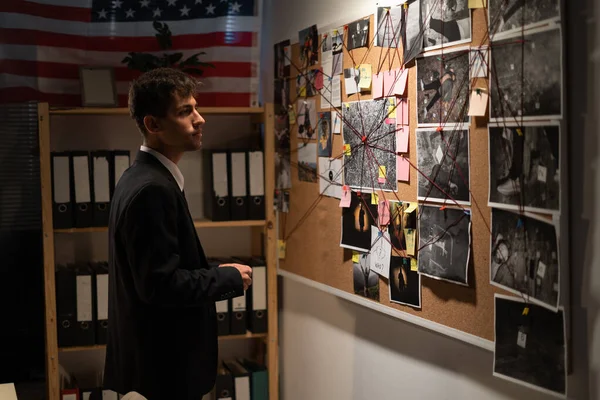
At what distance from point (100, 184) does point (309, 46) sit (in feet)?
3.58

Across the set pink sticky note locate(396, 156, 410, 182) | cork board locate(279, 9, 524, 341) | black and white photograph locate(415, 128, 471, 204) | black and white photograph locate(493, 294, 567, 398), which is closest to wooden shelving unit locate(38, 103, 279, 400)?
cork board locate(279, 9, 524, 341)

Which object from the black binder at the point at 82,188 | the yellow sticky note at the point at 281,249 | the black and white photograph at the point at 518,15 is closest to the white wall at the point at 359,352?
the yellow sticky note at the point at 281,249

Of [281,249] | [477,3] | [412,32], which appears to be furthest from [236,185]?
[477,3]

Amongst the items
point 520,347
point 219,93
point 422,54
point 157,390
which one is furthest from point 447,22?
point 219,93

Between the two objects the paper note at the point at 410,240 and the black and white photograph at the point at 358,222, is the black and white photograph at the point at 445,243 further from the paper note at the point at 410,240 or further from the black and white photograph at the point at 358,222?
the black and white photograph at the point at 358,222

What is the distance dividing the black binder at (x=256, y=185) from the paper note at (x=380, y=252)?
3.16 ft

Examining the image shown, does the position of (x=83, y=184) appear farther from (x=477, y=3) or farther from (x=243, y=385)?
(x=477, y=3)

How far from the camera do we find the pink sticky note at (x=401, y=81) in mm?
2249

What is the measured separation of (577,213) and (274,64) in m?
1.90

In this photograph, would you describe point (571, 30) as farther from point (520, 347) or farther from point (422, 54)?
point (520, 347)

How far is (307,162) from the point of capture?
2.94 metres

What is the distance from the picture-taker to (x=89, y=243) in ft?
11.5

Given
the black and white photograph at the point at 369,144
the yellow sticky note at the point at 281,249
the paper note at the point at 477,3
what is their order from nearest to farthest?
the paper note at the point at 477,3 < the black and white photograph at the point at 369,144 < the yellow sticky note at the point at 281,249

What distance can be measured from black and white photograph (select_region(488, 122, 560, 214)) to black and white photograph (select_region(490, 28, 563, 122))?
0.03m
